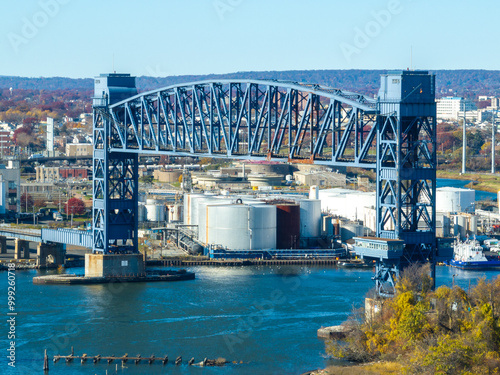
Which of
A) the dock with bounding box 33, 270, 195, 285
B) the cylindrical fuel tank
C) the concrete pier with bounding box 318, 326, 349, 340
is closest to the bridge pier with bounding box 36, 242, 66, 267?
the dock with bounding box 33, 270, 195, 285

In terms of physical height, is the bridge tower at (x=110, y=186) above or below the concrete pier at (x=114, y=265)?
above

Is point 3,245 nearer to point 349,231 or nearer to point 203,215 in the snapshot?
point 203,215

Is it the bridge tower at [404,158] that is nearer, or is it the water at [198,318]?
the water at [198,318]

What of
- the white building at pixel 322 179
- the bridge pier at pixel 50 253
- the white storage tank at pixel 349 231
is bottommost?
the bridge pier at pixel 50 253

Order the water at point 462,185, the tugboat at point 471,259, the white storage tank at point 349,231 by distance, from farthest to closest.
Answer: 1. the water at point 462,185
2. the white storage tank at point 349,231
3. the tugboat at point 471,259

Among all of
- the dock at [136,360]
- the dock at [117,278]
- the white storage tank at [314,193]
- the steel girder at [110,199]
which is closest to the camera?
the dock at [136,360]

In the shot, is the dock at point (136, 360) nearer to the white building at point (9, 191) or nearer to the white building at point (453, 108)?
the white building at point (9, 191)

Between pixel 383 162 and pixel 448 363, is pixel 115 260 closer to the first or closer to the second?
pixel 383 162

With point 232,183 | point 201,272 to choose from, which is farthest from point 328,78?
point 201,272

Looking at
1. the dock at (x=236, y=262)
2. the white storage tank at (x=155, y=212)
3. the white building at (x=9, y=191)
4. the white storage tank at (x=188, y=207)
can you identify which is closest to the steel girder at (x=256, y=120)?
the dock at (x=236, y=262)

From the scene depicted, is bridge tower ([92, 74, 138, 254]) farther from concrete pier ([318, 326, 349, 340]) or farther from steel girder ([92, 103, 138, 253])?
concrete pier ([318, 326, 349, 340])
